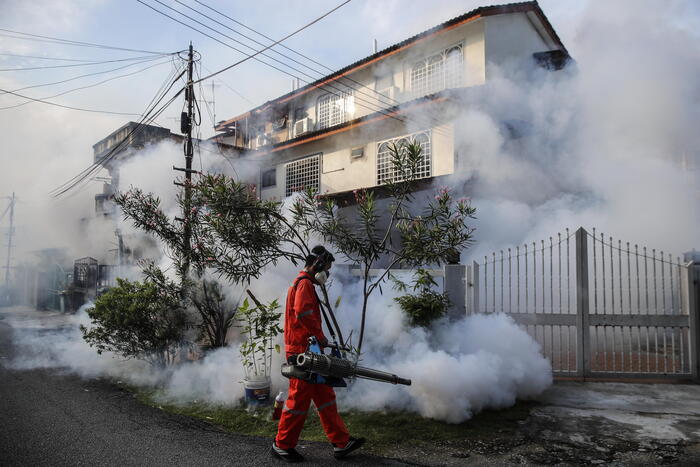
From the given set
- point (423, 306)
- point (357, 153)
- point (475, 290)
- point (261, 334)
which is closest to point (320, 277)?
point (261, 334)

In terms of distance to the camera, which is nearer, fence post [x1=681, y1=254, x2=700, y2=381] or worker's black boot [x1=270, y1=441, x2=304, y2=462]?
worker's black boot [x1=270, y1=441, x2=304, y2=462]

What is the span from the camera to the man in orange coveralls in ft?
12.7

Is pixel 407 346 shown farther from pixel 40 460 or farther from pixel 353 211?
pixel 353 211

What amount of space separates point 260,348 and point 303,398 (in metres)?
1.84

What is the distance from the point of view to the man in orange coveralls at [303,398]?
3885mm

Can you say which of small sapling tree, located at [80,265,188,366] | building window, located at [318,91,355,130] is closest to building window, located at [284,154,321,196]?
building window, located at [318,91,355,130]

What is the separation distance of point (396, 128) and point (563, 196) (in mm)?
5208

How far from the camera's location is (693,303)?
6.21 m

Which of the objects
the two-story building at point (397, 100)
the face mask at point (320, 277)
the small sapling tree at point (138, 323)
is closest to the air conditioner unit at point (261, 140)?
the two-story building at point (397, 100)

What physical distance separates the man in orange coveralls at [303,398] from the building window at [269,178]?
1451 cm

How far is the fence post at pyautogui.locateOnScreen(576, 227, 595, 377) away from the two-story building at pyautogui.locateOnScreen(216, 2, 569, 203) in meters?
5.94

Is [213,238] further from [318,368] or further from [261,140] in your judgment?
[261,140]

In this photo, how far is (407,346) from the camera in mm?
5727

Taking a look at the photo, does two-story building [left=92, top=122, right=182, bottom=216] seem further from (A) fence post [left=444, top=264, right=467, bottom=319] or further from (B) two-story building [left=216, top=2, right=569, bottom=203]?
(A) fence post [left=444, top=264, right=467, bottom=319]
